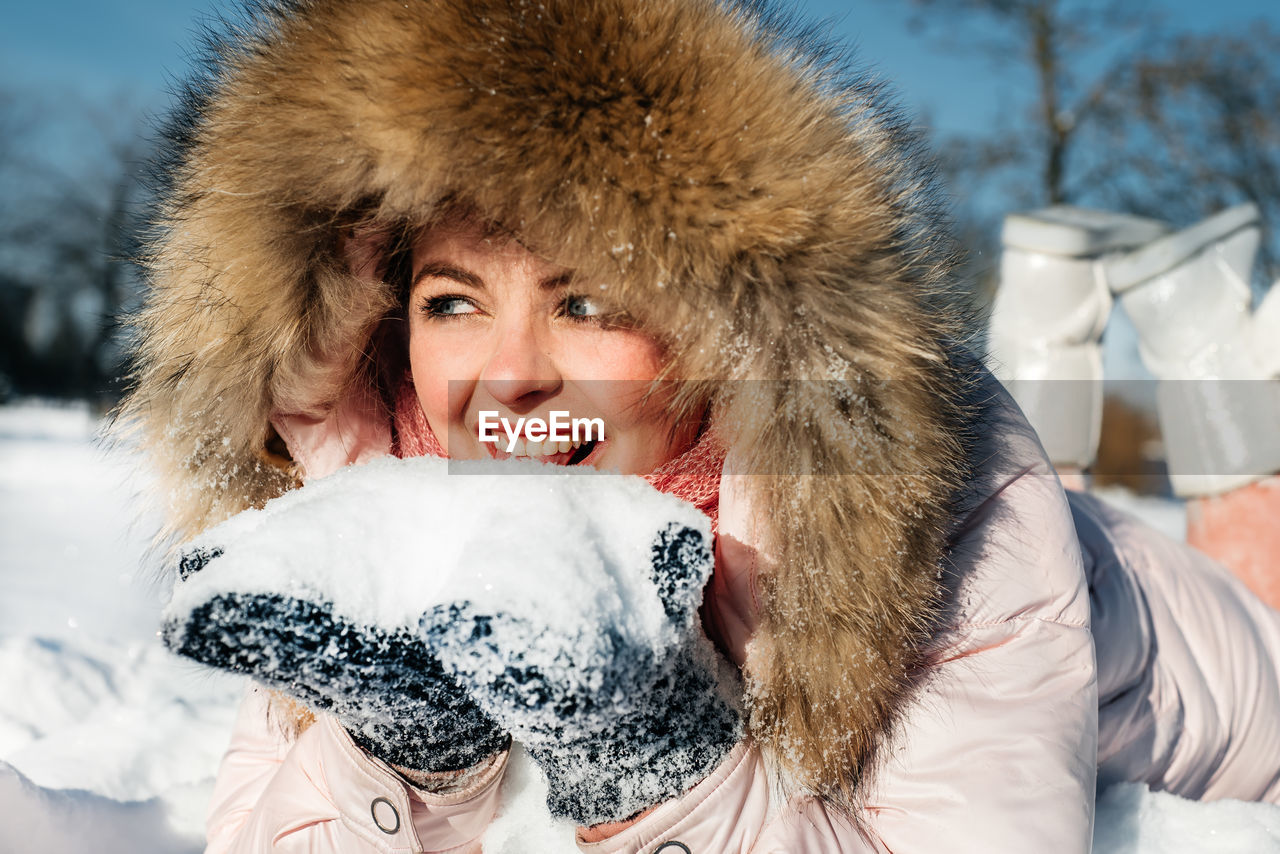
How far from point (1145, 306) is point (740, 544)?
1.94 m

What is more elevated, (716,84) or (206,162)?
(716,84)

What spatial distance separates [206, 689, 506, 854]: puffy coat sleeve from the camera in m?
1.00

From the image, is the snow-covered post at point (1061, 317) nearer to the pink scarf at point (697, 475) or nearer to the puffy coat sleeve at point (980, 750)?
the puffy coat sleeve at point (980, 750)

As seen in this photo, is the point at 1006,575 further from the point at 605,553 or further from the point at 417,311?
the point at 417,311

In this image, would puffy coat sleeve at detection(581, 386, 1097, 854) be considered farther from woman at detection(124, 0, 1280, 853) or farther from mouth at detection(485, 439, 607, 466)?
mouth at detection(485, 439, 607, 466)

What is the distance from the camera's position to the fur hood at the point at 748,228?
838 millimetres

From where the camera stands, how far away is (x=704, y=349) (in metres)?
0.86

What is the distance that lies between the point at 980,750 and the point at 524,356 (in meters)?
0.62

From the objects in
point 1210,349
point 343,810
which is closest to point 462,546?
point 343,810

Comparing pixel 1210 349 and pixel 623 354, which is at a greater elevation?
pixel 623 354

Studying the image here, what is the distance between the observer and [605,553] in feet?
2.48

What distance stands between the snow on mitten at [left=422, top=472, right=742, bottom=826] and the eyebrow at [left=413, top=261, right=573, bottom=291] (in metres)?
0.22

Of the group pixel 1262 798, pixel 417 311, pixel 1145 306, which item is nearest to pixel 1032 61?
pixel 1145 306

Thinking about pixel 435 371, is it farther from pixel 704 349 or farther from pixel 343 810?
pixel 343 810
